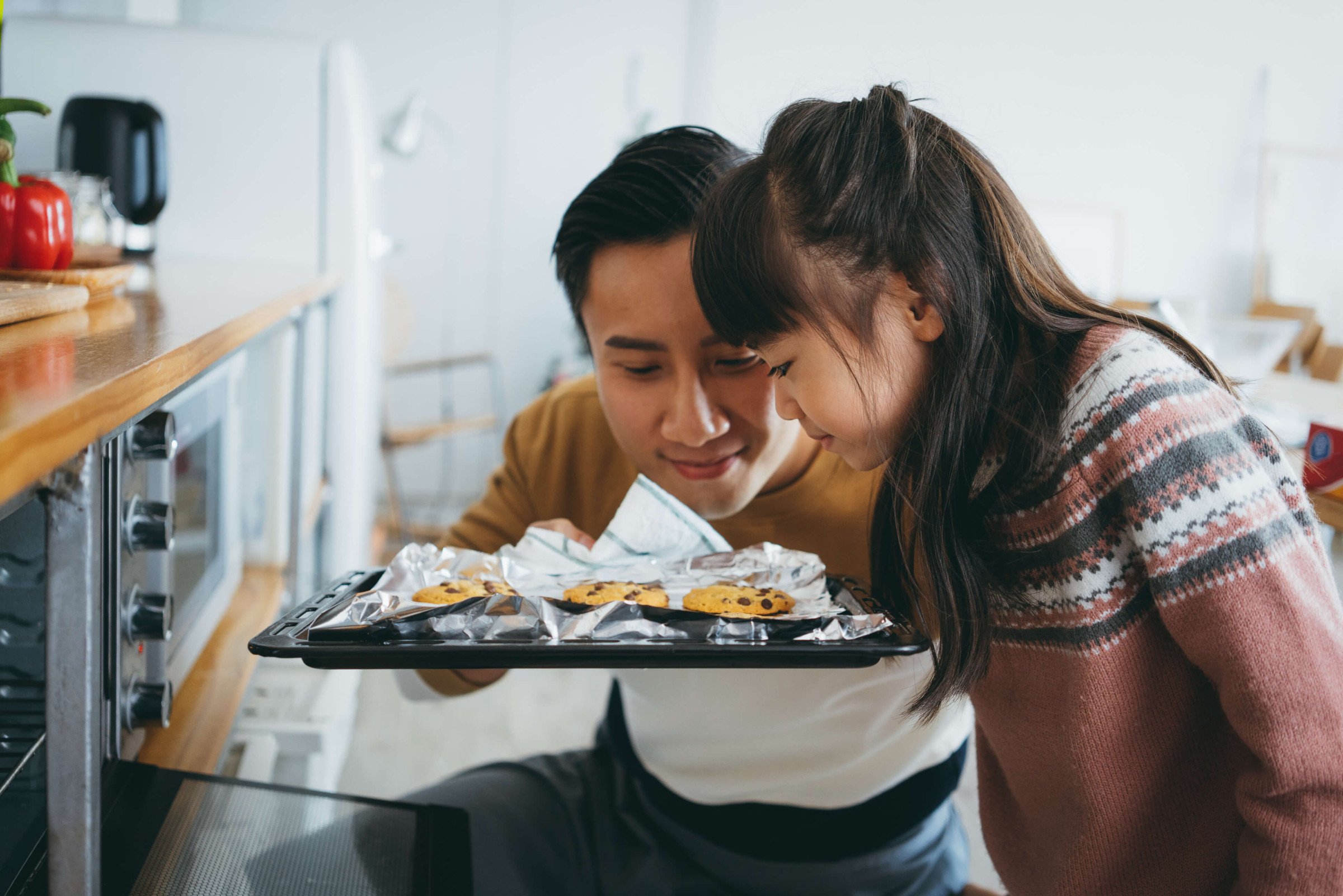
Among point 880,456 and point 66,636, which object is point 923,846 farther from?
point 66,636

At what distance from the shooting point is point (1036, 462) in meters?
0.74

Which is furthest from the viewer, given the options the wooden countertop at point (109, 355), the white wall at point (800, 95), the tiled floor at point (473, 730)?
the white wall at point (800, 95)

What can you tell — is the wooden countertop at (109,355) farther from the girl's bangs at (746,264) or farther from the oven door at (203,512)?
the girl's bangs at (746,264)

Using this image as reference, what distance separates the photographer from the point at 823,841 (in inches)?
39.8

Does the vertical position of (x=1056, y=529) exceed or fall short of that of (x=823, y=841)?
it exceeds it

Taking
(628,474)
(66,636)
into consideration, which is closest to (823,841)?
(628,474)

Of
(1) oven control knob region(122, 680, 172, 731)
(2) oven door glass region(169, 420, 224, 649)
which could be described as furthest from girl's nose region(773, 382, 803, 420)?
(2) oven door glass region(169, 420, 224, 649)

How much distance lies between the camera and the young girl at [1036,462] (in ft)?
2.23

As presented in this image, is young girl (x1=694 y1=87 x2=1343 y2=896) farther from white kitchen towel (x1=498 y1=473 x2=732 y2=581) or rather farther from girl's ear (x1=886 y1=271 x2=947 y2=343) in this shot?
white kitchen towel (x1=498 y1=473 x2=732 y2=581)

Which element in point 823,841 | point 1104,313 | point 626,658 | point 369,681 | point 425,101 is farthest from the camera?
point 425,101

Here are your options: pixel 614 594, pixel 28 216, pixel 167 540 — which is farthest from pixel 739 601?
pixel 28 216

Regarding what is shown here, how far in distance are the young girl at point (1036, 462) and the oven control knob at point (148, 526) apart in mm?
481

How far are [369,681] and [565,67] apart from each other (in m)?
2.50

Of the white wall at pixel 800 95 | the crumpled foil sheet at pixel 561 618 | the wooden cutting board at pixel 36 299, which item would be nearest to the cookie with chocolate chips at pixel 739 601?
the crumpled foil sheet at pixel 561 618
